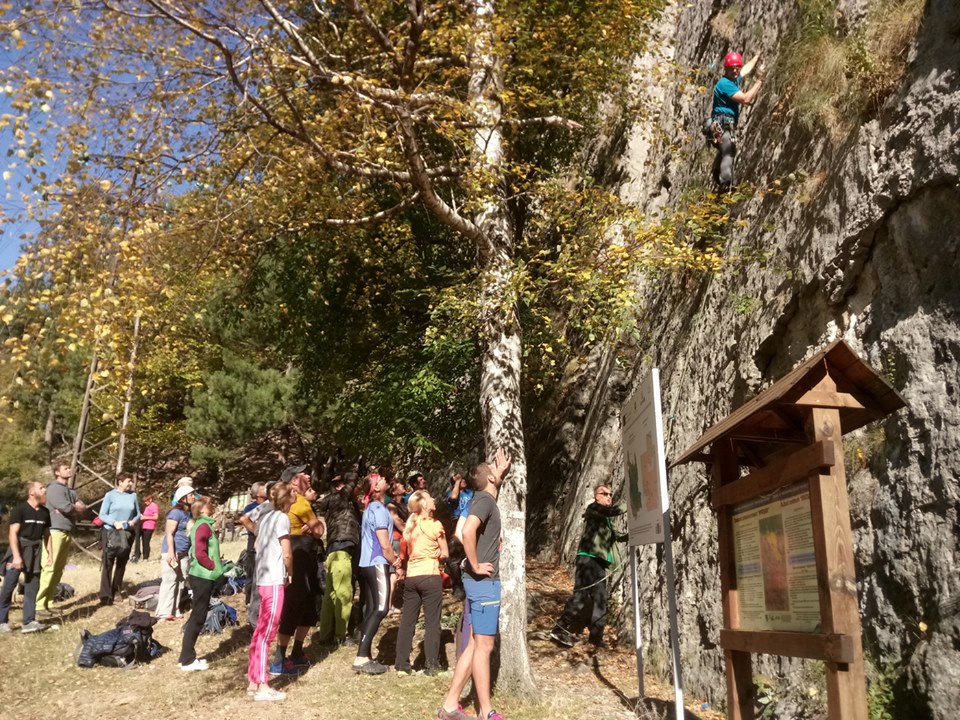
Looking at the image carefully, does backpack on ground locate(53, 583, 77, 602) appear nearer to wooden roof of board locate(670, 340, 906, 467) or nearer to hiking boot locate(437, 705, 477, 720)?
hiking boot locate(437, 705, 477, 720)

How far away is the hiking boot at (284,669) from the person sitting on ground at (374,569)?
62 cm

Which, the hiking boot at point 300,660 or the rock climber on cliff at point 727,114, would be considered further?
the rock climber on cliff at point 727,114

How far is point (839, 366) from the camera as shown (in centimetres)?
407

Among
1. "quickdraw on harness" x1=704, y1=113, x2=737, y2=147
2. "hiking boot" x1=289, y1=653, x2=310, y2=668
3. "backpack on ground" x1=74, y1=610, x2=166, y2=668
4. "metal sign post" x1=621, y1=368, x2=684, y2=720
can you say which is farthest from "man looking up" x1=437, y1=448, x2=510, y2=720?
"quickdraw on harness" x1=704, y1=113, x2=737, y2=147

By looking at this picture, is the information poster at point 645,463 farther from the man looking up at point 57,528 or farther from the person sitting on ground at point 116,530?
the person sitting on ground at point 116,530

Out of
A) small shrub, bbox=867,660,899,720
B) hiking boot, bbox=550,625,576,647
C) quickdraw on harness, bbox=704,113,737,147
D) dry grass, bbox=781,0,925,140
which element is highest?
quickdraw on harness, bbox=704,113,737,147

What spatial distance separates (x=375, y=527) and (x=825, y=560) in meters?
5.24

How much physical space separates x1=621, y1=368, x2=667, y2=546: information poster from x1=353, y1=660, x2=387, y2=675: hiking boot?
122 inches

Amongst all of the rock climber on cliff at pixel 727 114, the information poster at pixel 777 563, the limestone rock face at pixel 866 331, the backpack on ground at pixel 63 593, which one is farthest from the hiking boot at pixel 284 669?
the rock climber on cliff at pixel 727 114

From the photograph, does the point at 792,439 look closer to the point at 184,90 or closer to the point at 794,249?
the point at 794,249

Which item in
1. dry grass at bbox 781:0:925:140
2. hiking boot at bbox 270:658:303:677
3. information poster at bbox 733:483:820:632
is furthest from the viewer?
hiking boot at bbox 270:658:303:677

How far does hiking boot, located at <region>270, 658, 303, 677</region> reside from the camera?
7.73 m

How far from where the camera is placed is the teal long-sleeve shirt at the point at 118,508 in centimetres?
1117

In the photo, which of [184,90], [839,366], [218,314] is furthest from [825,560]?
[218,314]
